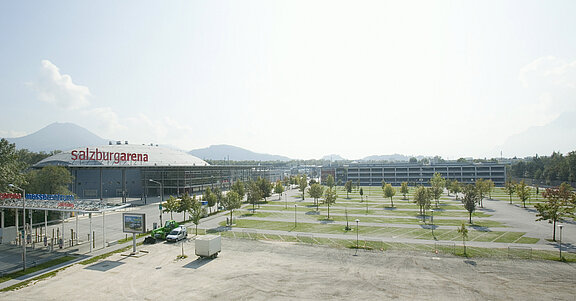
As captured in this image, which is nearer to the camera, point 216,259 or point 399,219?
point 216,259

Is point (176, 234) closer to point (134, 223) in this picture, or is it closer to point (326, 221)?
point (134, 223)

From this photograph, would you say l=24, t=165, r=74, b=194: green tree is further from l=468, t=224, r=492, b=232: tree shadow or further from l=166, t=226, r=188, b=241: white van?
l=468, t=224, r=492, b=232: tree shadow

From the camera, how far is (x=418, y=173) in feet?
546

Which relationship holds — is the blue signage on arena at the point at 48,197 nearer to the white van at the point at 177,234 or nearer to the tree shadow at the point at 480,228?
the white van at the point at 177,234

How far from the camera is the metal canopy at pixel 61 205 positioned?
36.4m

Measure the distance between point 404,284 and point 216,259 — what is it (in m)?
20.3

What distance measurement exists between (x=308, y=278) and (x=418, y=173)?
155 m

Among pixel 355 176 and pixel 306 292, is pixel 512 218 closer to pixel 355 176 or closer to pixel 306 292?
pixel 306 292

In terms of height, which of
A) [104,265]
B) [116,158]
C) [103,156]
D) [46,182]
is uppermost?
[103,156]

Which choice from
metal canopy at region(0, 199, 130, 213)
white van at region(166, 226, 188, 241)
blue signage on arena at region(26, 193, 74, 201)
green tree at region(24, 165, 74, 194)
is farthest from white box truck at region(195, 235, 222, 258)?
green tree at region(24, 165, 74, 194)

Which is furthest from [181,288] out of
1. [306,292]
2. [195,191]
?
[195,191]

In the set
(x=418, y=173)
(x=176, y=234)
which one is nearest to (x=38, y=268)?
(x=176, y=234)

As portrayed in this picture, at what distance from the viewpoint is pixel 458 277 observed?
92.2 ft

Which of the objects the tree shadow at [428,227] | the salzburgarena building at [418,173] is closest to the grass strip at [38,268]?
the tree shadow at [428,227]
